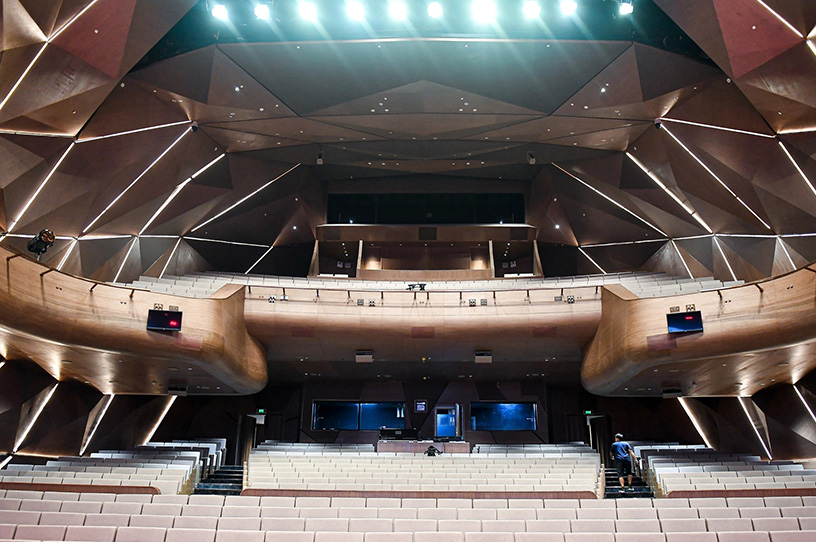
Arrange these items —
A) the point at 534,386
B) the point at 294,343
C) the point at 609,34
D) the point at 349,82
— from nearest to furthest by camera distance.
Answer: the point at 609,34 → the point at 349,82 → the point at 294,343 → the point at 534,386

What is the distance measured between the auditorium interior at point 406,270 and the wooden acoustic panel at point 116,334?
73mm

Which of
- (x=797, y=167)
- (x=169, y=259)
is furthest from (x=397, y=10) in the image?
(x=169, y=259)

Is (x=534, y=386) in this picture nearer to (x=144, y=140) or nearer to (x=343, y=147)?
(x=343, y=147)

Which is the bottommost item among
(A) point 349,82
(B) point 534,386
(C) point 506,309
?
(B) point 534,386

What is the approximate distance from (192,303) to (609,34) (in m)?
10.6

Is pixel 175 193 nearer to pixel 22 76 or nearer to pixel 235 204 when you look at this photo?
pixel 235 204

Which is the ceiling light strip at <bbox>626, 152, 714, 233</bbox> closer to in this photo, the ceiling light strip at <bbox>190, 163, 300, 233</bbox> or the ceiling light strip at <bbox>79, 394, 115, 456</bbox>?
the ceiling light strip at <bbox>190, 163, 300, 233</bbox>

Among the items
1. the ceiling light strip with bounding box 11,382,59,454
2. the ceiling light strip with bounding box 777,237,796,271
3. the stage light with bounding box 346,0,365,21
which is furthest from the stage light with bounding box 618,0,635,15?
the ceiling light strip with bounding box 11,382,59,454

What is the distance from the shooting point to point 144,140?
14.3m

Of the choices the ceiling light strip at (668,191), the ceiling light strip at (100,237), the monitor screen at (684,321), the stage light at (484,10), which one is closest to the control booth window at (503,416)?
the ceiling light strip at (668,191)

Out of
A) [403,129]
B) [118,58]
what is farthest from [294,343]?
[118,58]

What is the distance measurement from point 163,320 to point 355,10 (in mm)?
7523

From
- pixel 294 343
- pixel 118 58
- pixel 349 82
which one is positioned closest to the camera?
pixel 118 58

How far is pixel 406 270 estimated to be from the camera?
21844 mm
